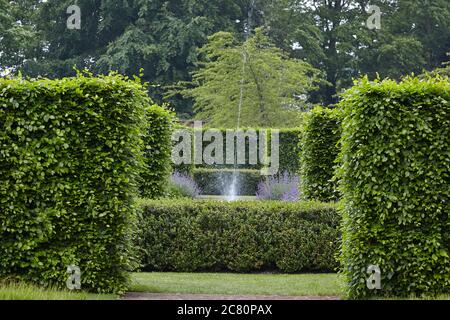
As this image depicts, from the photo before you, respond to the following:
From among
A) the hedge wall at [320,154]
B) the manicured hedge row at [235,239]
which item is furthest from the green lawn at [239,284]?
the hedge wall at [320,154]

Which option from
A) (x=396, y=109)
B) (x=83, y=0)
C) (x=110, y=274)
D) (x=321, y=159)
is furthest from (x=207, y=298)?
(x=83, y=0)

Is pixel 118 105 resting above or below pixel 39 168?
above

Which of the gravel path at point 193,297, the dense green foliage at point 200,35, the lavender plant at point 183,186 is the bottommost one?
the gravel path at point 193,297

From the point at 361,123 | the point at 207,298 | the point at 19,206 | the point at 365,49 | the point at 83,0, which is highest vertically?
the point at 83,0

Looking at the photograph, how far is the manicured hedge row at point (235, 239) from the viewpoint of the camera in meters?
11.0

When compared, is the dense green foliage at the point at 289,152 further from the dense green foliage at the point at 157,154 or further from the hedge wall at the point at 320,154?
the hedge wall at the point at 320,154

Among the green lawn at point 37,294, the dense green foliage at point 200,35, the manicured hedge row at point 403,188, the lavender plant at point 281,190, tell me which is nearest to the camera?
the green lawn at point 37,294

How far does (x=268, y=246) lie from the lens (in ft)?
36.2

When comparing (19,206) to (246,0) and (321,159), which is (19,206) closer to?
(321,159)

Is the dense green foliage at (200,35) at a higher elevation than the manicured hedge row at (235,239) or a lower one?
higher

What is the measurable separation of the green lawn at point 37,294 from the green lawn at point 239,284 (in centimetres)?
110
